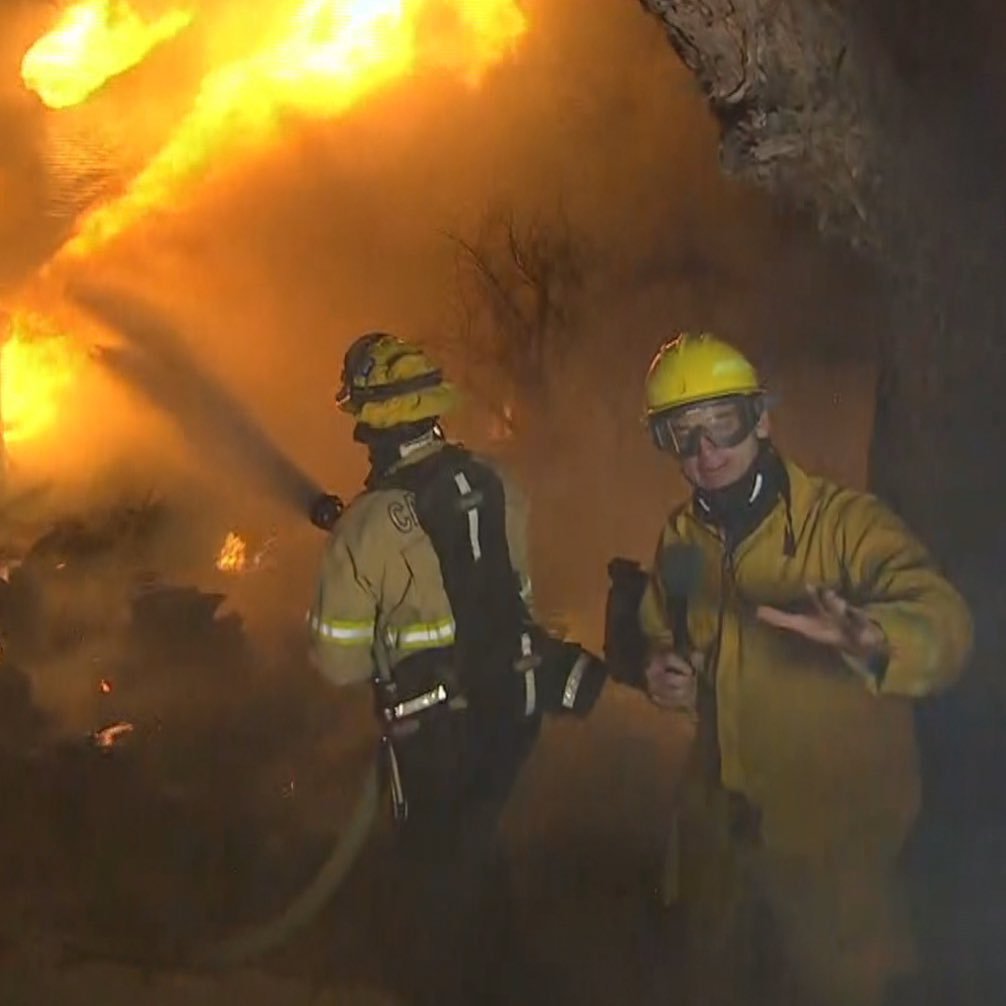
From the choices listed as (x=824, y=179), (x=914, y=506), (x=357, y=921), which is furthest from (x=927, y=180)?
(x=357, y=921)

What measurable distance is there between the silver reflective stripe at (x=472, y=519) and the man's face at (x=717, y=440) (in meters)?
0.24

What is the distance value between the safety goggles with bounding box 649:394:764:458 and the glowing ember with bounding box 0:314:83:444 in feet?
2.36

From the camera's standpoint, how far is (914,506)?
4.73 feet

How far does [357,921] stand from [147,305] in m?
0.77

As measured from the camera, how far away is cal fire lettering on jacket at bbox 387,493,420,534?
1.55 m

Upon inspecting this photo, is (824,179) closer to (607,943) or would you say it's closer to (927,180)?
(927,180)

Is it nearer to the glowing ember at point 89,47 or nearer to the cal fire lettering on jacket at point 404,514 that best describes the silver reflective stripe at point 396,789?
the cal fire lettering on jacket at point 404,514

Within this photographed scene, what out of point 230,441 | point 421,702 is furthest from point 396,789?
point 230,441

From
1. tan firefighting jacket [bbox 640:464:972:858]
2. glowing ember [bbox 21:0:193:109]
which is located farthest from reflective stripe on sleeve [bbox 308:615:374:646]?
glowing ember [bbox 21:0:193:109]

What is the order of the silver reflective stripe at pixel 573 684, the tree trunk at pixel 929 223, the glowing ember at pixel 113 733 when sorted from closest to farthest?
the tree trunk at pixel 929 223, the silver reflective stripe at pixel 573 684, the glowing ember at pixel 113 733

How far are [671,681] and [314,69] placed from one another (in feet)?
2.72

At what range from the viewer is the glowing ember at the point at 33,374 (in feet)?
5.44

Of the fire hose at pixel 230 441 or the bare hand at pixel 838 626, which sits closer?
the bare hand at pixel 838 626

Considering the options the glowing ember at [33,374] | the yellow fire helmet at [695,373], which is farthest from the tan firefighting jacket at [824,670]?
the glowing ember at [33,374]
